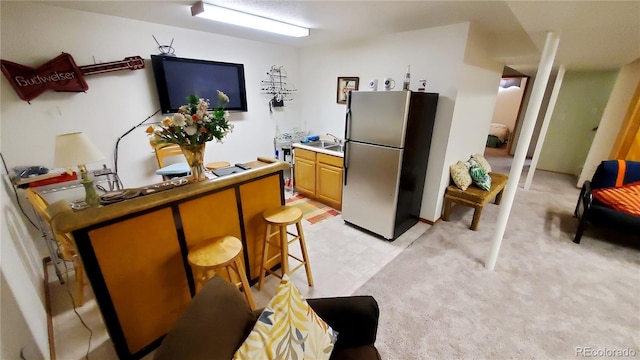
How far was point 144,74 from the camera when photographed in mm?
2801

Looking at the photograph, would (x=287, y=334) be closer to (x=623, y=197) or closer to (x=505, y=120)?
(x=623, y=197)

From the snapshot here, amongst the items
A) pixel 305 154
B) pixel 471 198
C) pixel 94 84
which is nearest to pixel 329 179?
pixel 305 154

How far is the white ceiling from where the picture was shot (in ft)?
5.21

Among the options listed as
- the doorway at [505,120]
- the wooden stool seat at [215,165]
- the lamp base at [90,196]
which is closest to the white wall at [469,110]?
the wooden stool seat at [215,165]

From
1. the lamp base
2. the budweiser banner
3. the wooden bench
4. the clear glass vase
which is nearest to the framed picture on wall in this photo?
the wooden bench

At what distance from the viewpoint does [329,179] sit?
11.3 ft

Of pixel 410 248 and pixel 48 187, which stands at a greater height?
pixel 48 187

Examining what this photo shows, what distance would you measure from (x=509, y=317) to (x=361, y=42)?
337 centimetres

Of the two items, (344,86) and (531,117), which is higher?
(344,86)

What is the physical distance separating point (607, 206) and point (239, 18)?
442cm

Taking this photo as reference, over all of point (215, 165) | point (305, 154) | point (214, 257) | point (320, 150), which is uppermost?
point (320, 150)

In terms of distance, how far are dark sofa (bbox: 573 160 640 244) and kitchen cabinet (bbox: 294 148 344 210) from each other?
2760mm

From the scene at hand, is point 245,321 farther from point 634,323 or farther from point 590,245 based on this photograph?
point 590,245

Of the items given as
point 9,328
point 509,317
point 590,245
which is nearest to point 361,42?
point 509,317
